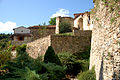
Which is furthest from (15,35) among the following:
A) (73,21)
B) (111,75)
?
(111,75)

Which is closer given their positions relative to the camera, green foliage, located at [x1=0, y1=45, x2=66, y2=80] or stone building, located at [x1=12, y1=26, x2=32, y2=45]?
green foliage, located at [x1=0, y1=45, x2=66, y2=80]

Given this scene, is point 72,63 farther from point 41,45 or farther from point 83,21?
point 83,21

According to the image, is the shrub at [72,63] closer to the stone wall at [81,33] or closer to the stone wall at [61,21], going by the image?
the stone wall at [81,33]

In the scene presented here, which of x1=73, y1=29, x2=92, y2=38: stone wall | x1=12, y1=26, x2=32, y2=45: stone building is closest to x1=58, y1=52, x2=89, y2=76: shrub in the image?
x1=73, y1=29, x2=92, y2=38: stone wall

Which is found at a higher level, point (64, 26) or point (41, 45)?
point (64, 26)

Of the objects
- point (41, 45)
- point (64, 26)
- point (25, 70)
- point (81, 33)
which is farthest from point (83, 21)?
point (25, 70)

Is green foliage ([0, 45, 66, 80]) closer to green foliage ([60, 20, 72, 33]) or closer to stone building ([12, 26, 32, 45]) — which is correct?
green foliage ([60, 20, 72, 33])

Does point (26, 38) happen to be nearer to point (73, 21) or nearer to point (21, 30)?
point (21, 30)

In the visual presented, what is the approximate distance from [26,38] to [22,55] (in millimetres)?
22084

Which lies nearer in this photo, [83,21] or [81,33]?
[81,33]

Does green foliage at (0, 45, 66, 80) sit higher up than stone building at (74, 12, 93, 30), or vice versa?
stone building at (74, 12, 93, 30)

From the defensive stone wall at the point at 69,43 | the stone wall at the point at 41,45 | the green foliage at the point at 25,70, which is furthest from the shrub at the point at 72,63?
the green foliage at the point at 25,70

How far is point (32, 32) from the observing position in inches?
905

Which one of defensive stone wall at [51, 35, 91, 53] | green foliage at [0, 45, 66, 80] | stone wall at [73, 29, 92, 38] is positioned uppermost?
stone wall at [73, 29, 92, 38]
